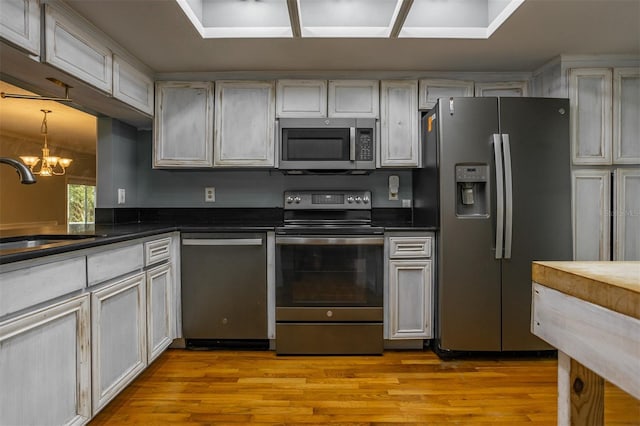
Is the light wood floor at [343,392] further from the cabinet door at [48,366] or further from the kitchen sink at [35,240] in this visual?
the kitchen sink at [35,240]

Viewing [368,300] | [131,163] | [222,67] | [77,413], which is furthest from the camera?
[131,163]

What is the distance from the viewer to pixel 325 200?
120 inches

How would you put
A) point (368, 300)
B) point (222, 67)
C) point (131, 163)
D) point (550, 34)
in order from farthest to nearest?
point (131, 163) → point (222, 67) → point (368, 300) → point (550, 34)

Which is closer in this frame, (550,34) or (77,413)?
(77,413)

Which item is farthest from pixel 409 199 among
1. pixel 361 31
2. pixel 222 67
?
pixel 222 67

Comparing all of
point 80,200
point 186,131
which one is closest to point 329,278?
point 186,131

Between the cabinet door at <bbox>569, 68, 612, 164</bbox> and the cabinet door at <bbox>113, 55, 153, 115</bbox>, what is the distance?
120 inches

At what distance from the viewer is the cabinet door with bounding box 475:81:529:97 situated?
2.87 meters

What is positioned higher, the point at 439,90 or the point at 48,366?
the point at 439,90

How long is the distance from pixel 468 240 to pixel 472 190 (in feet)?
1.10

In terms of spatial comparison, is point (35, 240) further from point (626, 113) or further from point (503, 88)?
point (626, 113)

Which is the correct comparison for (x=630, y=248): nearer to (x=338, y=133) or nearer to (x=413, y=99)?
(x=413, y=99)

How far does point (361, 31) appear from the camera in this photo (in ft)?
7.58

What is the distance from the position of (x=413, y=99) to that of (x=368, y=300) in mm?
1567
